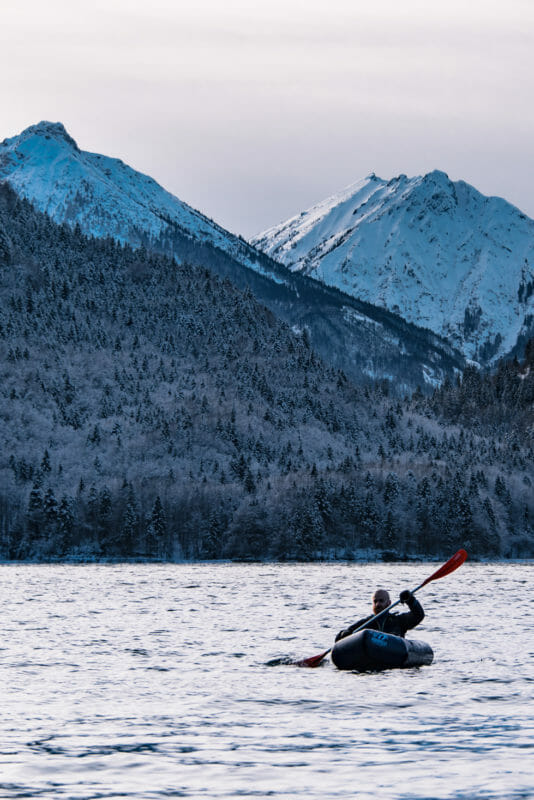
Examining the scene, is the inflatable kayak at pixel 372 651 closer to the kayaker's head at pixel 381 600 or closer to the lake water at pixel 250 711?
the lake water at pixel 250 711

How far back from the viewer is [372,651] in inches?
1857

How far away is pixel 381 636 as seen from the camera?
47469 mm

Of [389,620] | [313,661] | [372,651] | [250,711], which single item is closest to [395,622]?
[389,620]

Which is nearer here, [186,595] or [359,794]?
[359,794]

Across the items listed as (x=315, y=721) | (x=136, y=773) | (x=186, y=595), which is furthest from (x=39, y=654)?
(x=186, y=595)

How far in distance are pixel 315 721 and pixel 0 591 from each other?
80493 mm

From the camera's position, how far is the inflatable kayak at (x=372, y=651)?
155 ft

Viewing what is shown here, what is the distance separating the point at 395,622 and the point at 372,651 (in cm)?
390

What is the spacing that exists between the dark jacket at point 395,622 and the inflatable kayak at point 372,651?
6.26 feet

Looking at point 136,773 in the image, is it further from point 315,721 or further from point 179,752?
point 315,721

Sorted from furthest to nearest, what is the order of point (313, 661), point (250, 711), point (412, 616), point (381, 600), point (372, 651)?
point (313, 661) < point (412, 616) < point (381, 600) < point (372, 651) < point (250, 711)

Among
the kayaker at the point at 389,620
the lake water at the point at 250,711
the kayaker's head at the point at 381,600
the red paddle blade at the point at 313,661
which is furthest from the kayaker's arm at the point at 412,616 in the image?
the red paddle blade at the point at 313,661

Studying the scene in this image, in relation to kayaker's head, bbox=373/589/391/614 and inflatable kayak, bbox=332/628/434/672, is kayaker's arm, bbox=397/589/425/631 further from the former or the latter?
inflatable kayak, bbox=332/628/434/672

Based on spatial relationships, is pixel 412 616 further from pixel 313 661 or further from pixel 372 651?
A: pixel 313 661
